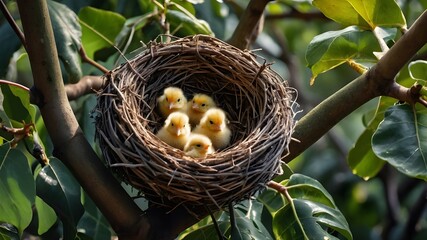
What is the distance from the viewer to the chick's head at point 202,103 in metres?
3.58

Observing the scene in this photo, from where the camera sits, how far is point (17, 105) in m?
3.01

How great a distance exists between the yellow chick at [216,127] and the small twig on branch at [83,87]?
0.44 metres

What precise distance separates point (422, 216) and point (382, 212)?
54 cm

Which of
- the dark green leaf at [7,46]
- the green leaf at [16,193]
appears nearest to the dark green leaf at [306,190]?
the green leaf at [16,193]

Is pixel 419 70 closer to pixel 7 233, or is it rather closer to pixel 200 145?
pixel 200 145

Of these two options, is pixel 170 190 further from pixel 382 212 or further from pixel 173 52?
pixel 382 212

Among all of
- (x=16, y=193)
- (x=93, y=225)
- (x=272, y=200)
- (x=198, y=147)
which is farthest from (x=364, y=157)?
(x=16, y=193)

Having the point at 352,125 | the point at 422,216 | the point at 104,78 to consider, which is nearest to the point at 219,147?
the point at 104,78

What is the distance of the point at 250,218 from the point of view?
10.5ft

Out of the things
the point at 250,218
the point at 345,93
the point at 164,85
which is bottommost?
the point at 250,218

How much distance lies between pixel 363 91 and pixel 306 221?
0.50 m

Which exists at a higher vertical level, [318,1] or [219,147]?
[318,1]

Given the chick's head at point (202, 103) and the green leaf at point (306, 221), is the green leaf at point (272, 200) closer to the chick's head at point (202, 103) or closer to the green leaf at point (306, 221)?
the green leaf at point (306, 221)

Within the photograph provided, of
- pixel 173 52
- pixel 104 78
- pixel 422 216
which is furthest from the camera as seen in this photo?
pixel 422 216
